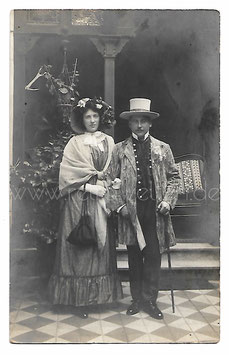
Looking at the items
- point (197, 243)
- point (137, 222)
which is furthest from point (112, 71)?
point (197, 243)

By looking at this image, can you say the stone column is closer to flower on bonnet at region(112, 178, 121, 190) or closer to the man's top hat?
the man's top hat

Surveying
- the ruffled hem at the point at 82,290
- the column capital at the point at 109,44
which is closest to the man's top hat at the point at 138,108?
the column capital at the point at 109,44

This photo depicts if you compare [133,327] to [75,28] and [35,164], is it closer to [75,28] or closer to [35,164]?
[35,164]

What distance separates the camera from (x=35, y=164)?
3.61 m

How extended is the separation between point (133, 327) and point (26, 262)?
866mm

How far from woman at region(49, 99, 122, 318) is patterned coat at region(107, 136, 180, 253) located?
0.22 ft

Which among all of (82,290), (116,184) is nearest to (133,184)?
(116,184)

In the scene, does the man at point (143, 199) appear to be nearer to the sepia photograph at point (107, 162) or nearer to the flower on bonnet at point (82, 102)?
the sepia photograph at point (107, 162)

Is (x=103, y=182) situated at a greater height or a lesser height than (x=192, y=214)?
greater

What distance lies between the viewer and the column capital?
3.63 metres

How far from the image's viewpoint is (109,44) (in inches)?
143

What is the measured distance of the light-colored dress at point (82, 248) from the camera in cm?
Result: 357

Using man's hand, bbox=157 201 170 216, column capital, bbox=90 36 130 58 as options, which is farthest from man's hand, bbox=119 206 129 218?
column capital, bbox=90 36 130 58

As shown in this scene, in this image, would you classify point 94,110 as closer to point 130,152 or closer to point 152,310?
point 130,152
